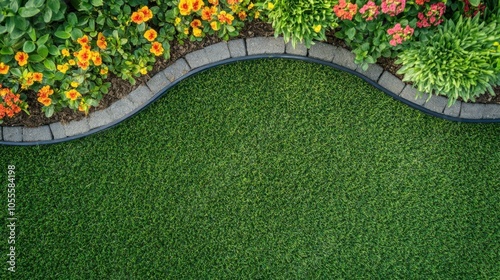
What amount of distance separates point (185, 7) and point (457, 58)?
2159 millimetres

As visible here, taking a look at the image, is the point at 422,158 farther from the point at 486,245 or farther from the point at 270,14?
the point at 270,14

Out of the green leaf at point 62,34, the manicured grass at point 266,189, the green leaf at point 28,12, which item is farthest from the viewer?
the manicured grass at point 266,189

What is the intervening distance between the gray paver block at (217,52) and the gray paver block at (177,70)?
228 mm

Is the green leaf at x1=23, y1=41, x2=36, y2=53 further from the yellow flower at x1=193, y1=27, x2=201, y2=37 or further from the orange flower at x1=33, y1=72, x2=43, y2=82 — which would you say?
the yellow flower at x1=193, y1=27, x2=201, y2=37

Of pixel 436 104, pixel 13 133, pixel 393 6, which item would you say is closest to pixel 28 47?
pixel 13 133

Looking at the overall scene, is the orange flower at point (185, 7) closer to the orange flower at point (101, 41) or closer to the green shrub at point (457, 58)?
the orange flower at point (101, 41)

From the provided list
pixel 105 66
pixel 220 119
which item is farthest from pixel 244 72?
pixel 105 66

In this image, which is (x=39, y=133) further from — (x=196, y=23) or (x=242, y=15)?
(x=242, y=15)

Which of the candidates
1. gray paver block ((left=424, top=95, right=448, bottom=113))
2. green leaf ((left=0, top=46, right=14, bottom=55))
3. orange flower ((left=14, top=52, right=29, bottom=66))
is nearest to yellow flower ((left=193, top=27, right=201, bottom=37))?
orange flower ((left=14, top=52, right=29, bottom=66))

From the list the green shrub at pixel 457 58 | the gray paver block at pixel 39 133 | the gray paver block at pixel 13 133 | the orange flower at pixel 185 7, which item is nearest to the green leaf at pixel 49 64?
the gray paver block at pixel 39 133

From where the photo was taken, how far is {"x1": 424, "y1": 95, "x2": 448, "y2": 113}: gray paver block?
4031 millimetres

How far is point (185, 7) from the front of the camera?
3.55m

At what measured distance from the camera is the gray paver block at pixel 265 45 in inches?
160

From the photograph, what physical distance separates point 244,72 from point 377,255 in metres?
2.04
